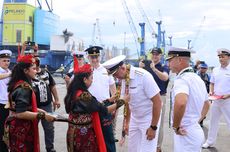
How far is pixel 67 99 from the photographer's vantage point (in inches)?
159

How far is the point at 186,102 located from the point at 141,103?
1.00 m

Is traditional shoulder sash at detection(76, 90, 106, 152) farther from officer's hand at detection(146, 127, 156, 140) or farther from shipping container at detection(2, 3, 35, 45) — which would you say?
shipping container at detection(2, 3, 35, 45)

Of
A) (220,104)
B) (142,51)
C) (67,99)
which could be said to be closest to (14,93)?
(67,99)

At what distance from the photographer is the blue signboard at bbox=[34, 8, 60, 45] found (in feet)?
117

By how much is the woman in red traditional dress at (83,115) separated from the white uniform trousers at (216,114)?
3558 mm

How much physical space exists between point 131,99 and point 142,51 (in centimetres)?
4599

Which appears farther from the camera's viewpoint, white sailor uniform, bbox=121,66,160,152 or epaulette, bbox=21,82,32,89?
white sailor uniform, bbox=121,66,160,152

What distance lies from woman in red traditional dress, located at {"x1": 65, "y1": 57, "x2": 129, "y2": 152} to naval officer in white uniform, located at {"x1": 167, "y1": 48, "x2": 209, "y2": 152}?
85 centimetres

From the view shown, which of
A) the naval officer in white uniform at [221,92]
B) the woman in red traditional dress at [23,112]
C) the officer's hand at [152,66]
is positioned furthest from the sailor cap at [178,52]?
the naval officer in white uniform at [221,92]

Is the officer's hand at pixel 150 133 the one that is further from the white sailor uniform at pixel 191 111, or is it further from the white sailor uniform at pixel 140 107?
the white sailor uniform at pixel 191 111

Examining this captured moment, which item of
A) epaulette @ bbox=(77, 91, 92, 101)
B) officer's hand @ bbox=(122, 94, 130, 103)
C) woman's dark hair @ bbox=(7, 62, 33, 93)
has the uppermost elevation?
woman's dark hair @ bbox=(7, 62, 33, 93)

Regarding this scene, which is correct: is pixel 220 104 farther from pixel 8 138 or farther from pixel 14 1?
pixel 14 1

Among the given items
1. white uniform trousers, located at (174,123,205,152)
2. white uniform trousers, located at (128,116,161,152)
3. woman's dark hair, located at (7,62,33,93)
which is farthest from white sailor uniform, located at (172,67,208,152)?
woman's dark hair, located at (7,62,33,93)

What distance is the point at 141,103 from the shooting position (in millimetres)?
4465
